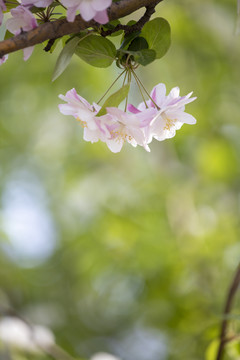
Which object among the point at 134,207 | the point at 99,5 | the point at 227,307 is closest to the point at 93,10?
the point at 99,5

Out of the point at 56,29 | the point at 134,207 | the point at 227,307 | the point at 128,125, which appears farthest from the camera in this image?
the point at 134,207

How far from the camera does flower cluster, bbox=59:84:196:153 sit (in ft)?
1.60

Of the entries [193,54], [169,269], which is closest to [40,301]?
[169,269]

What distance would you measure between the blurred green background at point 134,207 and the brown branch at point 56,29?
115 cm

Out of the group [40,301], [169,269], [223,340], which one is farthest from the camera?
[40,301]

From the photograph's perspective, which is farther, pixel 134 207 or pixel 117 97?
pixel 134 207

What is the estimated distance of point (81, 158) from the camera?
2.30 meters

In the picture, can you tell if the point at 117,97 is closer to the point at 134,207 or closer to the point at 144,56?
the point at 144,56

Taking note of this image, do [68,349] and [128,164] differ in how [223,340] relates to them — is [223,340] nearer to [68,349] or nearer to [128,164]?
[68,349]

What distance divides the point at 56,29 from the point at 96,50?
3.0 inches

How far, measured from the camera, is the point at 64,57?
0.43m

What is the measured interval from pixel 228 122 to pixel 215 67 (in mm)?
268

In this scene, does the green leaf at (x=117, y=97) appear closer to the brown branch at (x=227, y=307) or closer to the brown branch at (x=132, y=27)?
the brown branch at (x=132, y=27)

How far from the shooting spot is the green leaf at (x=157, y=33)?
1.49ft
